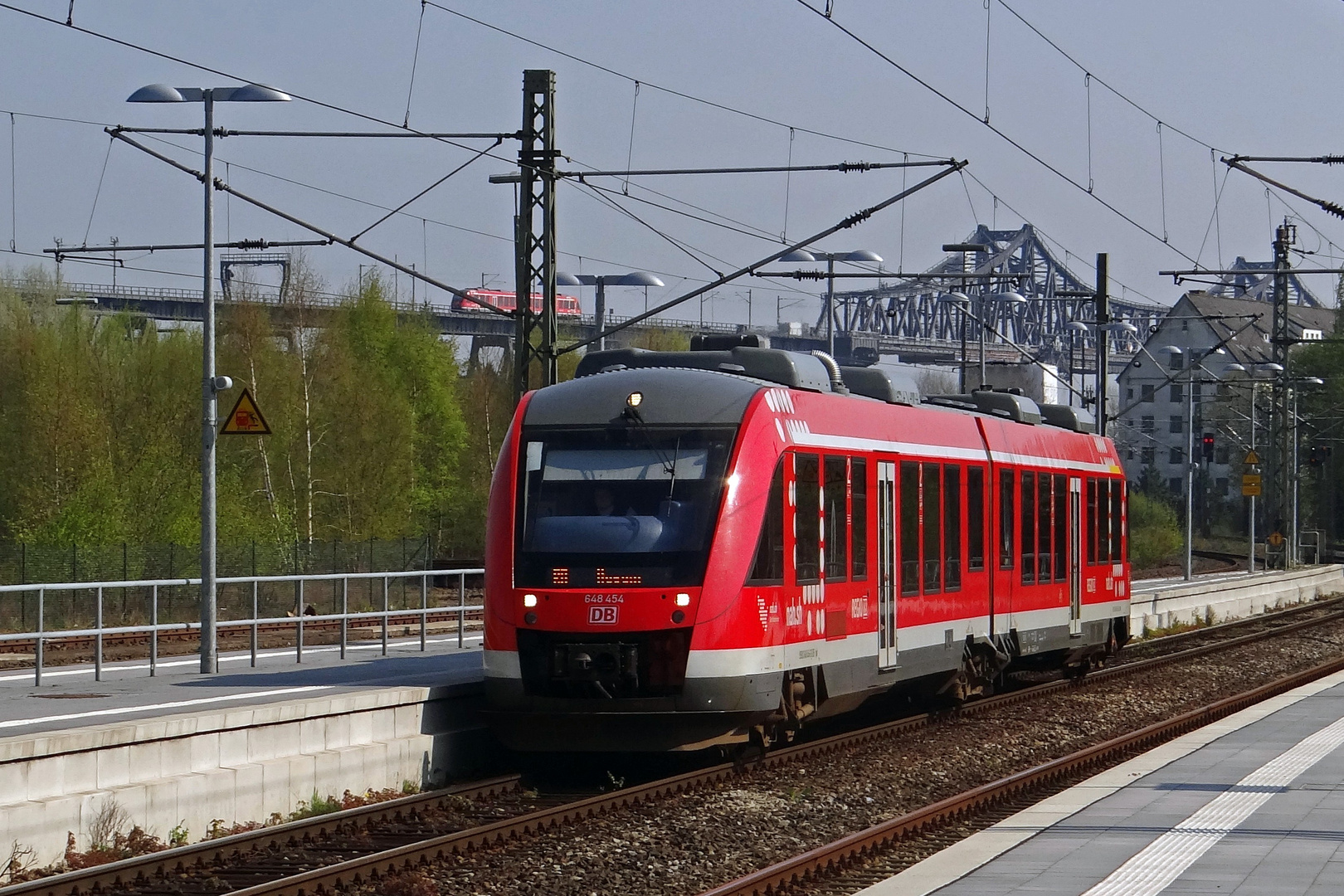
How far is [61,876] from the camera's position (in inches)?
411

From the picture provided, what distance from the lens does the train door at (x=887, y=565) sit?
58.1ft

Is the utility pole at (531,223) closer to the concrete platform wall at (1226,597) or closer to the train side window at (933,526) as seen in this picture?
the train side window at (933,526)

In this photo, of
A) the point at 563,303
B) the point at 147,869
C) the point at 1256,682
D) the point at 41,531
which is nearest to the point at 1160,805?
the point at 147,869

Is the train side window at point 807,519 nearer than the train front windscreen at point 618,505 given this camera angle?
No

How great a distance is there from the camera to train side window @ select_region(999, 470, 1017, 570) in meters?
21.6

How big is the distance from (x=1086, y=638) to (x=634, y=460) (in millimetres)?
12329

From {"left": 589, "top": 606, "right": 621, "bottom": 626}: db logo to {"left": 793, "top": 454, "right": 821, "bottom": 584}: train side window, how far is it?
1787mm

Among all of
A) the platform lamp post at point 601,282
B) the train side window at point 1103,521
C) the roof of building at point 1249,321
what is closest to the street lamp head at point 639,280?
the platform lamp post at point 601,282

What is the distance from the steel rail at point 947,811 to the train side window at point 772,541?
90.3 inches

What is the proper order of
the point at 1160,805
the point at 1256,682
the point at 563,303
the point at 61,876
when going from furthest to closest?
1. the point at 563,303
2. the point at 1256,682
3. the point at 1160,805
4. the point at 61,876

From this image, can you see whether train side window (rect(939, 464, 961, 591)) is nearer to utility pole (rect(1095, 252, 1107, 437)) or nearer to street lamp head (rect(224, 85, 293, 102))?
street lamp head (rect(224, 85, 293, 102))

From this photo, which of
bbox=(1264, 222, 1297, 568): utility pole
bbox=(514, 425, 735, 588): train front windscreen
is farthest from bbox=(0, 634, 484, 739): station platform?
bbox=(1264, 222, 1297, 568): utility pole

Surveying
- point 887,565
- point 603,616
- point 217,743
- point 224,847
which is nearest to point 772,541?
point 603,616

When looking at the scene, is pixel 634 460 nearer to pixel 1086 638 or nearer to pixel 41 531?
pixel 1086 638
